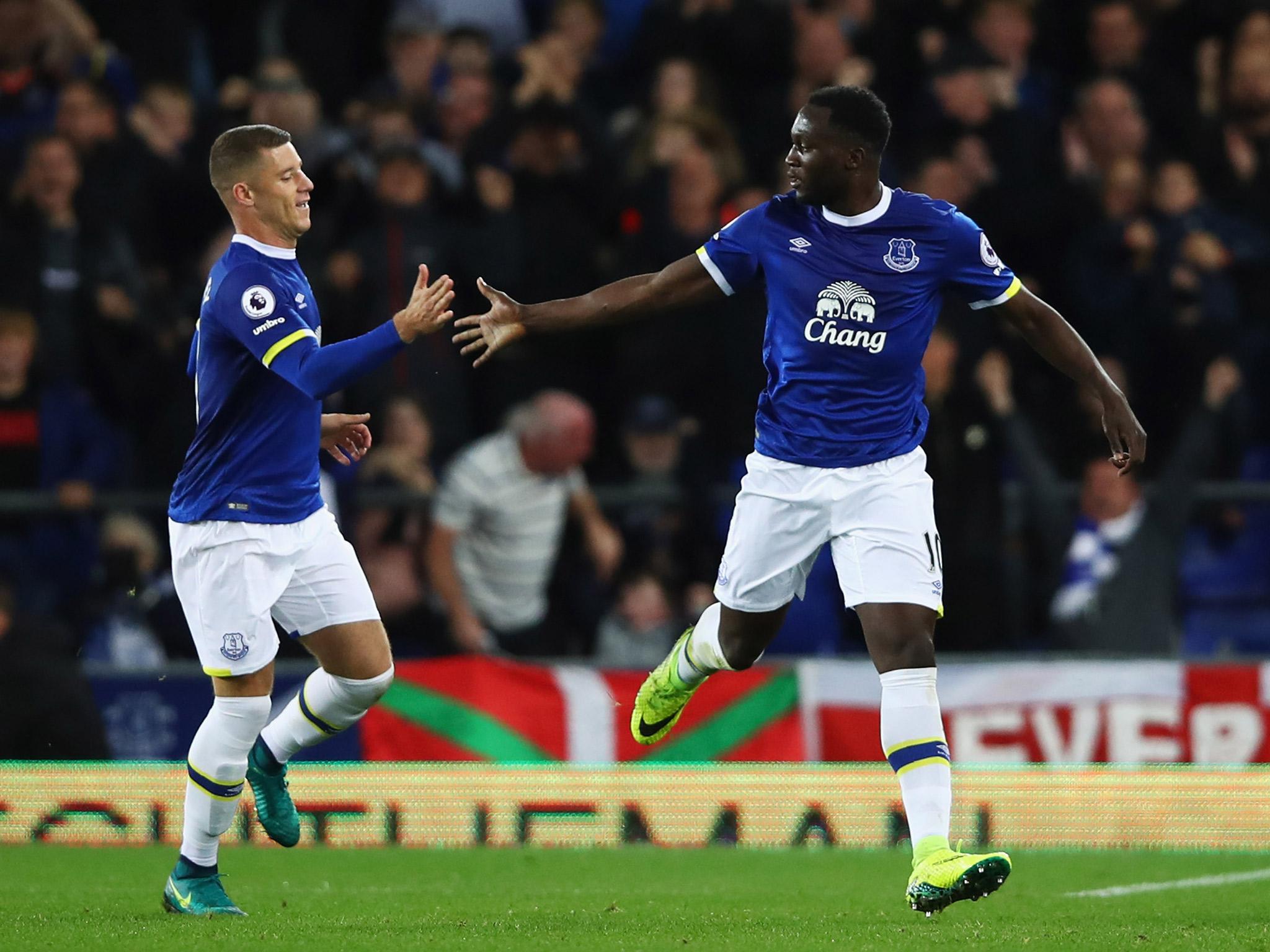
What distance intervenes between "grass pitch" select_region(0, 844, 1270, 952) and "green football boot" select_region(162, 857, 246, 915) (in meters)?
0.13

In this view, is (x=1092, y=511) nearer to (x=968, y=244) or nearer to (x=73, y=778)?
(x=968, y=244)

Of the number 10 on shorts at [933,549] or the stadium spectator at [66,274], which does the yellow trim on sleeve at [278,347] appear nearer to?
the number 10 on shorts at [933,549]

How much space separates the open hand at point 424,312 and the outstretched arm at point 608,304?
295mm

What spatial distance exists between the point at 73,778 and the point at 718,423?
3.97 m

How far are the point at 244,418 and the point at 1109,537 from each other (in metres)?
5.80

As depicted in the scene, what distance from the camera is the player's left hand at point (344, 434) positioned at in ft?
25.2

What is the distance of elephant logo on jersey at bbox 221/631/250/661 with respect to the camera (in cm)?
704

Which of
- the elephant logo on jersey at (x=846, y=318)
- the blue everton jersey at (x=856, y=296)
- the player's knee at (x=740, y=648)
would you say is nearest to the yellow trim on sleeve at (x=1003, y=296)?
the blue everton jersey at (x=856, y=296)

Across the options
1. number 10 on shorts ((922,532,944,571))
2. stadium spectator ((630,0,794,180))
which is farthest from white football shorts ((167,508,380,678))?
stadium spectator ((630,0,794,180))

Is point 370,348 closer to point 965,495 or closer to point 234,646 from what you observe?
point 234,646

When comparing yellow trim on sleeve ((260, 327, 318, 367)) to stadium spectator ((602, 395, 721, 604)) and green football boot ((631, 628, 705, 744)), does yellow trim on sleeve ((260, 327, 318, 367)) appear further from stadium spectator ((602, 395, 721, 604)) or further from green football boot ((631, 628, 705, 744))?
stadium spectator ((602, 395, 721, 604))

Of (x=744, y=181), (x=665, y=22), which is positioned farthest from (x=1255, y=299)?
(x=665, y=22)

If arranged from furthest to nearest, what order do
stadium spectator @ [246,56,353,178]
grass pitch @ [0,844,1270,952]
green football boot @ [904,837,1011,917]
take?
stadium spectator @ [246,56,353,178]
grass pitch @ [0,844,1270,952]
green football boot @ [904,837,1011,917]

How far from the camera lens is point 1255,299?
12.5 meters
